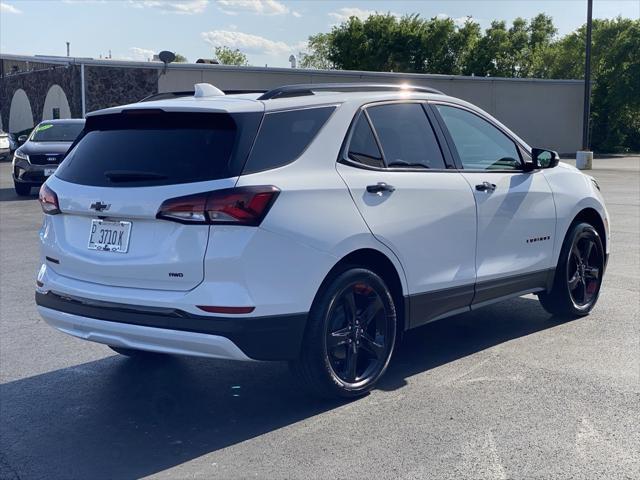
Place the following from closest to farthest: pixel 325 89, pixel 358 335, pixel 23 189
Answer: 1. pixel 358 335
2. pixel 325 89
3. pixel 23 189

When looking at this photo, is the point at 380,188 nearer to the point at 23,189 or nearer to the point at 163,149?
the point at 163,149

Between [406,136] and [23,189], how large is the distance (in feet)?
52.3

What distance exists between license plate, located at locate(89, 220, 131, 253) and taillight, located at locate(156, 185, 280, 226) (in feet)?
1.11

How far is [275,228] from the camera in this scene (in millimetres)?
4453

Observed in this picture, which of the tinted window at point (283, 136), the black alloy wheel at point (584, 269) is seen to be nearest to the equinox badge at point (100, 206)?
the tinted window at point (283, 136)

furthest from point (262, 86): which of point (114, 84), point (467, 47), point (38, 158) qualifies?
point (467, 47)

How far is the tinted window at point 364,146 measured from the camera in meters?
5.14

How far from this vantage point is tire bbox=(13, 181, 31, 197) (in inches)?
765

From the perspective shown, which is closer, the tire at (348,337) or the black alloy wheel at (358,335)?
the tire at (348,337)

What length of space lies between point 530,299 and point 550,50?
5265 centimetres

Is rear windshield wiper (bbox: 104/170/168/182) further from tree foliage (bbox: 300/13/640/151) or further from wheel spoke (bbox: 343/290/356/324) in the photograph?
tree foliage (bbox: 300/13/640/151)

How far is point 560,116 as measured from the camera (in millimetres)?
44875

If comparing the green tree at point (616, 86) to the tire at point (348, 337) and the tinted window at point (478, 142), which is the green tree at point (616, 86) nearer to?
the tinted window at point (478, 142)

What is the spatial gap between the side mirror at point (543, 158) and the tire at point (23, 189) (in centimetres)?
1530
